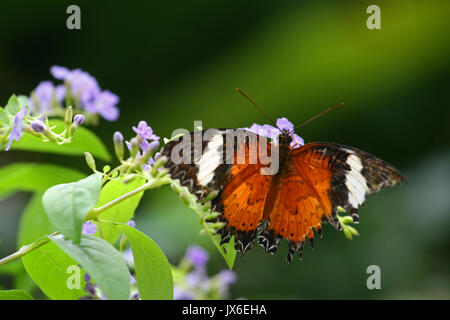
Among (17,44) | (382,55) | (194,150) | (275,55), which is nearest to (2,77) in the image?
(17,44)

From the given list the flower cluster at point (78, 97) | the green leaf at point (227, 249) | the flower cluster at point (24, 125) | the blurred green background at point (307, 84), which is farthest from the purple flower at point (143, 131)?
the blurred green background at point (307, 84)

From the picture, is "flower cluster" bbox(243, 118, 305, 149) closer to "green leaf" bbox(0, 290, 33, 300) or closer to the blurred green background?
"green leaf" bbox(0, 290, 33, 300)

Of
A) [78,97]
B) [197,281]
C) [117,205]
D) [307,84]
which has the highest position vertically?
[307,84]

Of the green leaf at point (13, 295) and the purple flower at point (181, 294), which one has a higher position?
the green leaf at point (13, 295)

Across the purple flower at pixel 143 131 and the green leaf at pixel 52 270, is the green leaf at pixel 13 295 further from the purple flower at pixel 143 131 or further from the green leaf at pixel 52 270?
the purple flower at pixel 143 131

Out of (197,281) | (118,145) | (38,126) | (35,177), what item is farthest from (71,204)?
(197,281)

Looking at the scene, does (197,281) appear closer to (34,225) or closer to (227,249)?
(34,225)
